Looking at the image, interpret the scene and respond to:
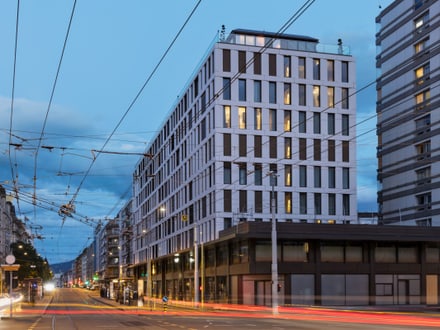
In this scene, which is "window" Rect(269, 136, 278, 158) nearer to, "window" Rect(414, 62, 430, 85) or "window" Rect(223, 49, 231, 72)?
"window" Rect(223, 49, 231, 72)

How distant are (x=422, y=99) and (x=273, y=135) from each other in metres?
25.7

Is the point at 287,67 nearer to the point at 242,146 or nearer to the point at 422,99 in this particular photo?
the point at 242,146

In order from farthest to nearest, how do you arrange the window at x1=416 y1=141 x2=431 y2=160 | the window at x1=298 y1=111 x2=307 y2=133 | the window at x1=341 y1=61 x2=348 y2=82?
the window at x1=416 y1=141 x2=431 y2=160
the window at x1=341 y1=61 x2=348 y2=82
the window at x1=298 y1=111 x2=307 y2=133

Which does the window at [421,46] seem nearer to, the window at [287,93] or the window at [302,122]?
the window at [302,122]

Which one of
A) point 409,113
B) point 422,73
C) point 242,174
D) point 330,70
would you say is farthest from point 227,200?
point 422,73

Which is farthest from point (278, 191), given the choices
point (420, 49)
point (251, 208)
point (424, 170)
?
point (420, 49)

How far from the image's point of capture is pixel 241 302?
2594 inches

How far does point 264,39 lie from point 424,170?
2822cm

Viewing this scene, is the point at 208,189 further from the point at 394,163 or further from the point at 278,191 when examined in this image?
the point at 394,163

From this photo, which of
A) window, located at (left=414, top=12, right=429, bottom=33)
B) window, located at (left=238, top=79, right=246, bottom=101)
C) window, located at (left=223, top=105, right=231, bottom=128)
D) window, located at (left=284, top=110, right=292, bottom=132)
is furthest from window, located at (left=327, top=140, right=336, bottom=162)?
window, located at (left=414, top=12, right=429, bottom=33)

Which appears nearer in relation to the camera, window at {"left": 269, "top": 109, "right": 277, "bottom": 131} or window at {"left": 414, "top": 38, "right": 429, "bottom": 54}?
window at {"left": 269, "top": 109, "right": 277, "bottom": 131}

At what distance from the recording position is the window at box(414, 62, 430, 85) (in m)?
86.1

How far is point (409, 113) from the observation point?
89.2 metres

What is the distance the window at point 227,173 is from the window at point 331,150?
11.4 meters
